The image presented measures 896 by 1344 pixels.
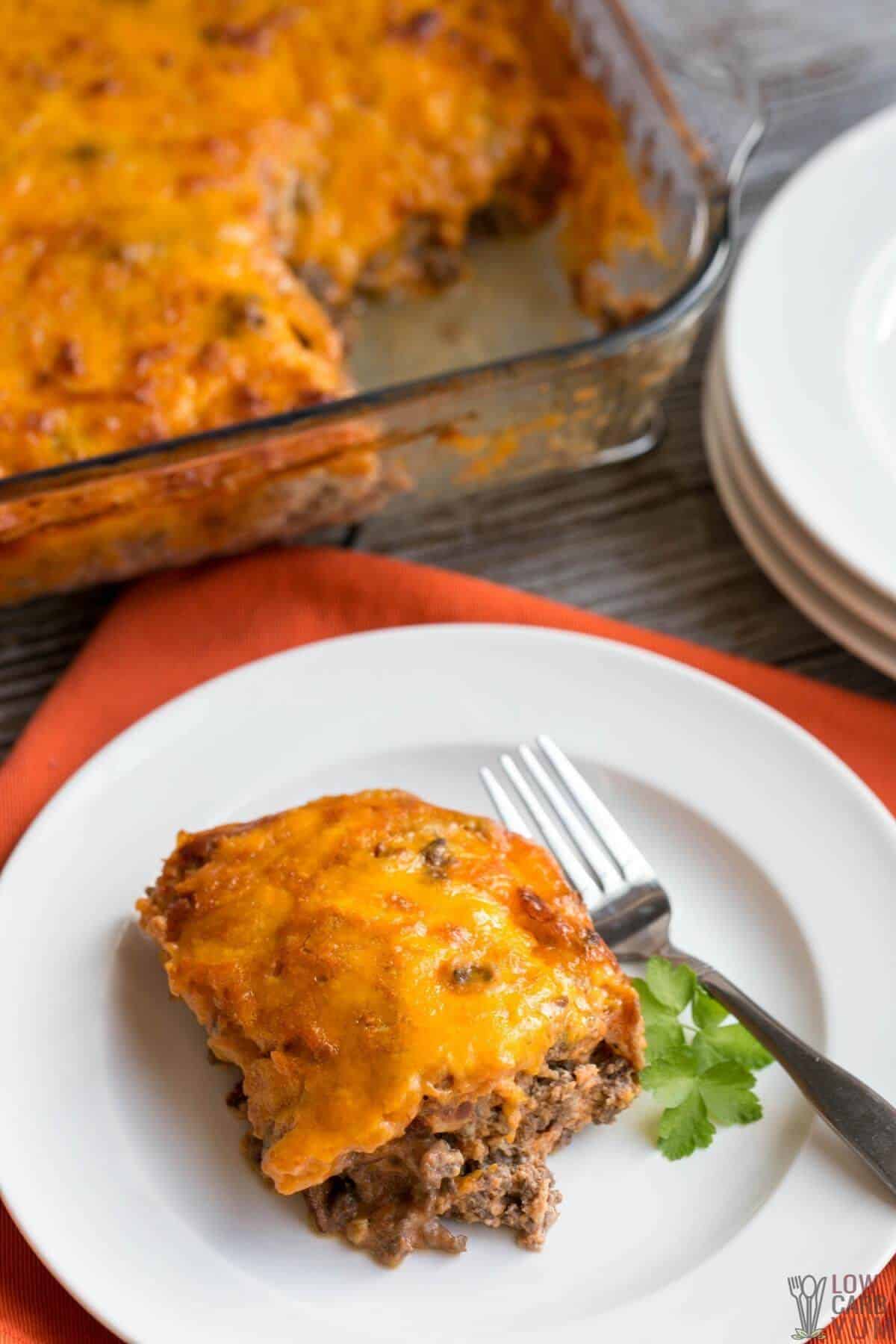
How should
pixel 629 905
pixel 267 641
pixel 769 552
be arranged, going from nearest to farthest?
pixel 629 905 → pixel 267 641 → pixel 769 552

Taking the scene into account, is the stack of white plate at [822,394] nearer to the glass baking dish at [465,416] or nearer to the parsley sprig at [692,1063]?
the glass baking dish at [465,416]

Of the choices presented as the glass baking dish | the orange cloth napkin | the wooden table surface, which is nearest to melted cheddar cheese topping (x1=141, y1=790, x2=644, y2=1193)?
the orange cloth napkin

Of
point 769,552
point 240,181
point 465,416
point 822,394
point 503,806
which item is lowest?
point 769,552

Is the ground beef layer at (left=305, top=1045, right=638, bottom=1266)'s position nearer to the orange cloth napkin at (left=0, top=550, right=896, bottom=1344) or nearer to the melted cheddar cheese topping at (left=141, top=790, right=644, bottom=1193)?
the melted cheddar cheese topping at (left=141, top=790, right=644, bottom=1193)

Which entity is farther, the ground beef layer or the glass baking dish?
the glass baking dish

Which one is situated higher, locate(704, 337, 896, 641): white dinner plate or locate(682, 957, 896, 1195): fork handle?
locate(682, 957, 896, 1195): fork handle

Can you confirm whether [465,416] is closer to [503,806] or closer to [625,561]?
[625,561]

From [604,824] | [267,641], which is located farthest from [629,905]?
[267,641]
